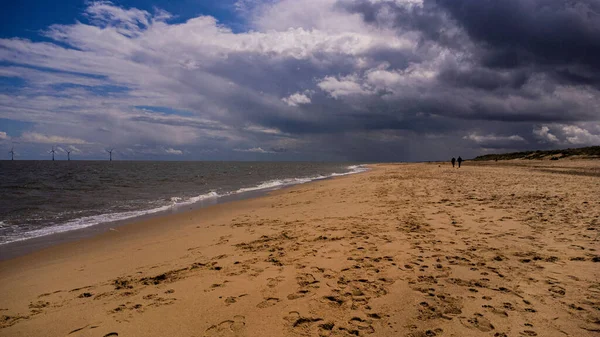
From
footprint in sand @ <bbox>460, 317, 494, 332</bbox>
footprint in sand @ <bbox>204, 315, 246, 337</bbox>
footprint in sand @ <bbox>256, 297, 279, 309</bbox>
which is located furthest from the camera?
footprint in sand @ <bbox>256, 297, 279, 309</bbox>

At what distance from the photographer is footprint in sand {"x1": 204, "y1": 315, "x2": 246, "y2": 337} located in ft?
12.0

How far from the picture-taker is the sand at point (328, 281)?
3.81 metres

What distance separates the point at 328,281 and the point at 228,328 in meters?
1.89

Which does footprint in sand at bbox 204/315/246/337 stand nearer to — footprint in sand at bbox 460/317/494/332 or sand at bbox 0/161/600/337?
sand at bbox 0/161/600/337

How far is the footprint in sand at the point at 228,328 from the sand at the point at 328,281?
2 cm

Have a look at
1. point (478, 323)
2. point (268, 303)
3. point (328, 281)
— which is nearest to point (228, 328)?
point (268, 303)

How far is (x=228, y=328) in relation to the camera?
12.4ft

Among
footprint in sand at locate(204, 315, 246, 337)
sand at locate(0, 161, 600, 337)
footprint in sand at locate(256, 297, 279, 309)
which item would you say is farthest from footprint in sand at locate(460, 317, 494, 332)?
footprint in sand at locate(204, 315, 246, 337)

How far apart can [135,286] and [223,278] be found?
1551 mm

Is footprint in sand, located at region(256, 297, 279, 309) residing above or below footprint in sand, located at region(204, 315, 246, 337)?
above

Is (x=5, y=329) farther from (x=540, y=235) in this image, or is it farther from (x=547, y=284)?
(x=540, y=235)

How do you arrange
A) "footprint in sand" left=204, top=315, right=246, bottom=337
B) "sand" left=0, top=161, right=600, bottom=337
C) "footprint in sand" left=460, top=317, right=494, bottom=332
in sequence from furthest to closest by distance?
"sand" left=0, top=161, right=600, bottom=337, "footprint in sand" left=204, top=315, right=246, bottom=337, "footprint in sand" left=460, top=317, right=494, bottom=332

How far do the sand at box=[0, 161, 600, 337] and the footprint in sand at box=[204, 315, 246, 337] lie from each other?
22 millimetres

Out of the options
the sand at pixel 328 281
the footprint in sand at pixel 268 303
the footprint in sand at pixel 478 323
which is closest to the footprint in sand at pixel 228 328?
the sand at pixel 328 281
